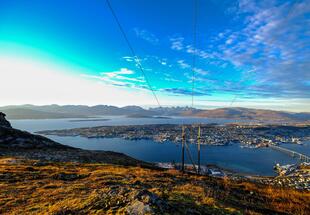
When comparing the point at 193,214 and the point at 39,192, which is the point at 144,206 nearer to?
the point at 193,214

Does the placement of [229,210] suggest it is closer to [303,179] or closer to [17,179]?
[17,179]

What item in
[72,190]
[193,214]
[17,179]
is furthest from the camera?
[17,179]

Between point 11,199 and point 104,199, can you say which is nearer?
point 104,199

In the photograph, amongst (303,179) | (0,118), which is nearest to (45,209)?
(0,118)

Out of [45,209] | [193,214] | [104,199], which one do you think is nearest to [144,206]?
[193,214]

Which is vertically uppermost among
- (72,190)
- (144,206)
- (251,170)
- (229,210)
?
(144,206)

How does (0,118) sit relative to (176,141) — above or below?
above

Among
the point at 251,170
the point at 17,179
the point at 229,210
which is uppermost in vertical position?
the point at 229,210

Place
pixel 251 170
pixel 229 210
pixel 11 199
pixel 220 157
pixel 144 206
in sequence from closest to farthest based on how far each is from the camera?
pixel 144 206, pixel 229 210, pixel 11 199, pixel 251 170, pixel 220 157

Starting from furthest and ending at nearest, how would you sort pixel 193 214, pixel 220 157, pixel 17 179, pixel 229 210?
pixel 220 157, pixel 17 179, pixel 229 210, pixel 193 214
